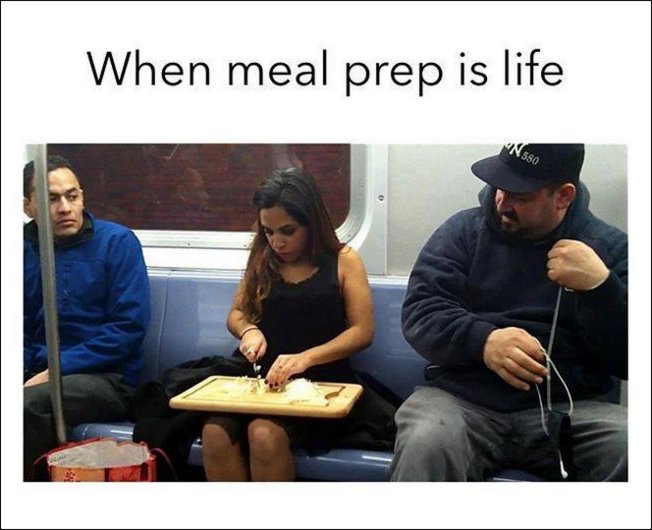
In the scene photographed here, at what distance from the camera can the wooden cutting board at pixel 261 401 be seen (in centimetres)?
174

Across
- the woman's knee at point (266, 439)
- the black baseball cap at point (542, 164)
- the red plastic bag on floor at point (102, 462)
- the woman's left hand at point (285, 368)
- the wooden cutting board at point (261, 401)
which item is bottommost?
the red plastic bag on floor at point (102, 462)

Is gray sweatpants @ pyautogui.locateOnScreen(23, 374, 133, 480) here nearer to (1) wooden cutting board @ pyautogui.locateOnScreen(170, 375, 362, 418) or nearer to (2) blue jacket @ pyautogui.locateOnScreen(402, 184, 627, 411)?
(1) wooden cutting board @ pyautogui.locateOnScreen(170, 375, 362, 418)

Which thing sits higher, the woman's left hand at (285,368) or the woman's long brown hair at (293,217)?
the woman's long brown hair at (293,217)

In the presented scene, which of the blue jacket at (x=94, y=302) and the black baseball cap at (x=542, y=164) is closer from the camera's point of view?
the black baseball cap at (x=542, y=164)

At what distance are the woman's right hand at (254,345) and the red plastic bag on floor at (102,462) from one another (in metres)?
0.36

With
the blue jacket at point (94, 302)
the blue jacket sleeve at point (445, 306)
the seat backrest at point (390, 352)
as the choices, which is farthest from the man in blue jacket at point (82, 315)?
the blue jacket sleeve at point (445, 306)

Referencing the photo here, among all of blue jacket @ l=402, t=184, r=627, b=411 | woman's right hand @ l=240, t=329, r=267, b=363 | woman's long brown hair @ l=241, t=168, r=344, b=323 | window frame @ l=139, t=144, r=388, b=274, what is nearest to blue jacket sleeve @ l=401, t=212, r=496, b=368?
blue jacket @ l=402, t=184, r=627, b=411

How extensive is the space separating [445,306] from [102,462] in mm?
970

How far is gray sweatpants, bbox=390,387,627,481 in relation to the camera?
5.63 ft

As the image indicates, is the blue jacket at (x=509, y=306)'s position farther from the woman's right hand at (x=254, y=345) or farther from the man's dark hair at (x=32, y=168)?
the man's dark hair at (x=32, y=168)

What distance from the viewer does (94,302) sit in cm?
191

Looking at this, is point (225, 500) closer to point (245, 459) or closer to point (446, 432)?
point (245, 459)

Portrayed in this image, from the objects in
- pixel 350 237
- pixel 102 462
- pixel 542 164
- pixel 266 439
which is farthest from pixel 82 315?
pixel 542 164

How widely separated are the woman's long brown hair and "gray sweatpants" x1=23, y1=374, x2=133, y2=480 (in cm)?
43
